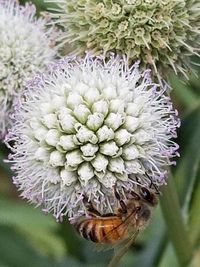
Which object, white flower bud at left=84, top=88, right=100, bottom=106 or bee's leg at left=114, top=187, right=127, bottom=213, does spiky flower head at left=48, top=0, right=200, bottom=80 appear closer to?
white flower bud at left=84, top=88, right=100, bottom=106

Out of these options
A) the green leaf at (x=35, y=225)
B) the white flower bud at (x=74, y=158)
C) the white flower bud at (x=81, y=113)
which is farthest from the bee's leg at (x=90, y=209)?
the green leaf at (x=35, y=225)

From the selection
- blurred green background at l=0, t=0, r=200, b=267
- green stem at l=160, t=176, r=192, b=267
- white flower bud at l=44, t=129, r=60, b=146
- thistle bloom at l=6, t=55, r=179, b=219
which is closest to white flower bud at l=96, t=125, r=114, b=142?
thistle bloom at l=6, t=55, r=179, b=219

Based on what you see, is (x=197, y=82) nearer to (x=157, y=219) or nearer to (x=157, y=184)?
(x=157, y=219)

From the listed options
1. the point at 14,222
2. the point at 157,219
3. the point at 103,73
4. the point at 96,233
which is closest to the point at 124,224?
the point at 96,233

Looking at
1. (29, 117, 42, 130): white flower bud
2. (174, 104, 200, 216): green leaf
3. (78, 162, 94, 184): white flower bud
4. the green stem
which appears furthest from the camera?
(174, 104, 200, 216): green leaf

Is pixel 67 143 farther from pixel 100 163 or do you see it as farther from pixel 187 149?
pixel 187 149

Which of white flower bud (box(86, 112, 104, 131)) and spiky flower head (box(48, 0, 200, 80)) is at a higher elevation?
spiky flower head (box(48, 0, 200, 80))

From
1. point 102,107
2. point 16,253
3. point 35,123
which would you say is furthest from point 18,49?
point 16,253
